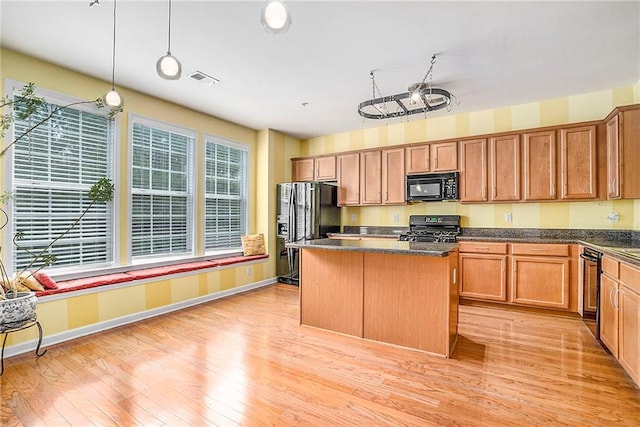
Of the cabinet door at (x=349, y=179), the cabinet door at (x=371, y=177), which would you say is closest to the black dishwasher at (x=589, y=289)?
the cabinet door at (x=371, y=177)

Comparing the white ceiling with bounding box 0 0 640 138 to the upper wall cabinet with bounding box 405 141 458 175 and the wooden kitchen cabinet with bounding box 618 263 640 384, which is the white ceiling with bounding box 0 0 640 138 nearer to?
the upper wall cabinet with bounding box 405 141 458 175

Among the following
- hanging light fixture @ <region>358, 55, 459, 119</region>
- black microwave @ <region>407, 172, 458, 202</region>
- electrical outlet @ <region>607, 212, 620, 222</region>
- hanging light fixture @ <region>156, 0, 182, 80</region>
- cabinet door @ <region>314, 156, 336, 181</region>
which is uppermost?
hanging light fixture @ <region>358, 55, 459, 119</region>

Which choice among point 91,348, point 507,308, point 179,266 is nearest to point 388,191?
point 507,308

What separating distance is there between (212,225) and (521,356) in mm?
4270

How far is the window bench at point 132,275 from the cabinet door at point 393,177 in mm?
2545

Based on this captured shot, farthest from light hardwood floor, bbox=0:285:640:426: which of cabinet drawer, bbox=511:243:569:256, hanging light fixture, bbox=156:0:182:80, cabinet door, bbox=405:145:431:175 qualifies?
cabinet door, bbox=405:145:431:175

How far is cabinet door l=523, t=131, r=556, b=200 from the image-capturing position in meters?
3.96

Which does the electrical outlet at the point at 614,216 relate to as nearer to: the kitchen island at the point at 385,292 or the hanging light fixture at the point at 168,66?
the kitchen island at the point at 385,292

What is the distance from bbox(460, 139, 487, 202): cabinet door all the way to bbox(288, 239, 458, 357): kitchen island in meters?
1.83

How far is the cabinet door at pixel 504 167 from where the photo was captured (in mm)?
4156

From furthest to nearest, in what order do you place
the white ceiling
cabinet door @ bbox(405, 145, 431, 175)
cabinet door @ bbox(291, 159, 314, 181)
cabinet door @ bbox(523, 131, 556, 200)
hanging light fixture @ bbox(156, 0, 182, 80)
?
cabinet door @ bbox(291, 159, 314, 181)
cabinet door @ bbox(405, 145, 431, 175)
cabinet door @ bbox(523, 131, 556, 200)
the white ceiling
hanging light fixture @ bbox(156, 0, 182, 80)

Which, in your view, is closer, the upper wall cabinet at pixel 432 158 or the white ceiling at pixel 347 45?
the white ceiling at pixel 347 45

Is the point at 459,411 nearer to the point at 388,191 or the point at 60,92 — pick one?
the point at 388,191

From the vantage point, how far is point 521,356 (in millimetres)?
2660
